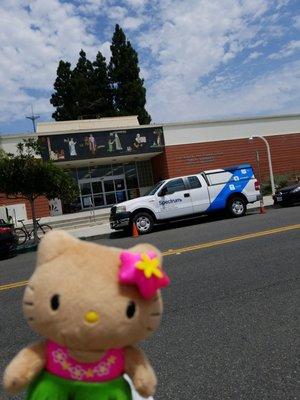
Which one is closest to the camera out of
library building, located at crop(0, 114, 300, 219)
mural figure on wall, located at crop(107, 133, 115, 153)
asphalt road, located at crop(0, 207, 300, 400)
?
asphalt road, located at crop(0, 207, 300, 400)

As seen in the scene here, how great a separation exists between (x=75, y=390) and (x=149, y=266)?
0.65m

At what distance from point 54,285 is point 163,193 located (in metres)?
14.3

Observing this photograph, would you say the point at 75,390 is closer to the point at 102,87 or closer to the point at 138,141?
the point at 138,141

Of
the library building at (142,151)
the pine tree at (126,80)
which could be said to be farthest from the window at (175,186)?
the pine tree at (126,80)

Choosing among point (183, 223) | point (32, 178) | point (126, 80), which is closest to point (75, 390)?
point (32, 178)

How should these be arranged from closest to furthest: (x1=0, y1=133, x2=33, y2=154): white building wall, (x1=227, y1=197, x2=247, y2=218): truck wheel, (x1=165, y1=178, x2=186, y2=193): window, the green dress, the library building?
the green dress, (x1=165, y1=178, x2=186, y2=193): window, (x1=227, y1=197, x2=247, y2=218): truck wheel, (x1=0, y1=133, x2=33, y2=154): white building wall, the library building

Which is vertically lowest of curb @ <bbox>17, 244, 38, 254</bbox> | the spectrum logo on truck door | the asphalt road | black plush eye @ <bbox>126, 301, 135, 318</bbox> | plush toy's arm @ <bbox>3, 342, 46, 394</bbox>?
the asphalt road

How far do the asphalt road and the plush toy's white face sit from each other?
1.80m

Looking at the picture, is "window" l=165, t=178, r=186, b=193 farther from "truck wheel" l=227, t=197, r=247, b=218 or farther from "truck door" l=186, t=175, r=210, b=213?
"truck wheel" l=227, t=197, r=247, b=218

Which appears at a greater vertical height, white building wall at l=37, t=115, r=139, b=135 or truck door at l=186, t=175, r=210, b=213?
white building wall at l=37, t=115, r=139, b=135

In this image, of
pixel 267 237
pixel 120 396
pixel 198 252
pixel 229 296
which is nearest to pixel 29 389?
pixel 120 396

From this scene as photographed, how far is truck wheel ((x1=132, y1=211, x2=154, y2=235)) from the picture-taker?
15.7 meters

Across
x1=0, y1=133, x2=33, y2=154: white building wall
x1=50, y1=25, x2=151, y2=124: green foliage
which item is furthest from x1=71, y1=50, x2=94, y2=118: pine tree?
x1=0, y1=133, x2=33, y2=154: white building wall

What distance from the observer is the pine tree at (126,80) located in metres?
44.2
